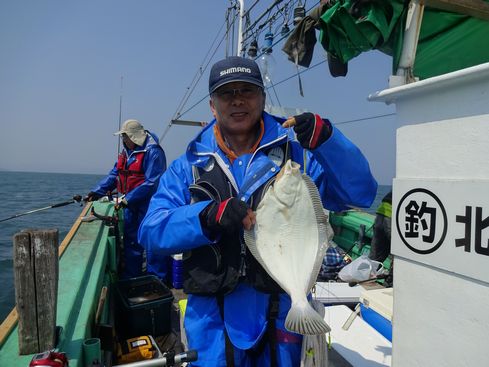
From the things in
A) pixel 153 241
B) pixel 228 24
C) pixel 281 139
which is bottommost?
pixel 153 241

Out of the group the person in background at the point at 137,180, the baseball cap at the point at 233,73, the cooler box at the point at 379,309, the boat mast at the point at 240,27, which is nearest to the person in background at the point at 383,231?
the cooler box at the point at 379,309

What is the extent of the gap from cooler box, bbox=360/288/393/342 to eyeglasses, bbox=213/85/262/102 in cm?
203

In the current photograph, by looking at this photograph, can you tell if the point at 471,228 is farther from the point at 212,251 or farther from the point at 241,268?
the point at 212,251

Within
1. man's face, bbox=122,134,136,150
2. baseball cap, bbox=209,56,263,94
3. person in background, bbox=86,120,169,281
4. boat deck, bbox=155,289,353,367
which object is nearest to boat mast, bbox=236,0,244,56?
person in background, bbox=86,120,169,281

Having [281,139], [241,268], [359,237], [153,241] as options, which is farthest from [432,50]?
[359,237]

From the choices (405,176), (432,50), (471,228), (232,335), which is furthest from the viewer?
(232,335)

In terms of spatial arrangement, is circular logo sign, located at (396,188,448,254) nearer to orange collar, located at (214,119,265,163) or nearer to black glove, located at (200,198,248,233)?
black glove, located at (200,198,248,233)

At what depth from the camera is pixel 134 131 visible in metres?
6.36

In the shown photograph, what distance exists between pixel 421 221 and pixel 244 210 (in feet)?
2.60

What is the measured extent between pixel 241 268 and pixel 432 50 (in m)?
1.53

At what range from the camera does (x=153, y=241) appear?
6.40ft

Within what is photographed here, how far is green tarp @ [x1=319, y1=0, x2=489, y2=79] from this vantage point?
1680 millimetres

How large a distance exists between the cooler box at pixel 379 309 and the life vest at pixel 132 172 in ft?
14.9

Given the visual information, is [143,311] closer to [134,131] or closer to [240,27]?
[134,131]
